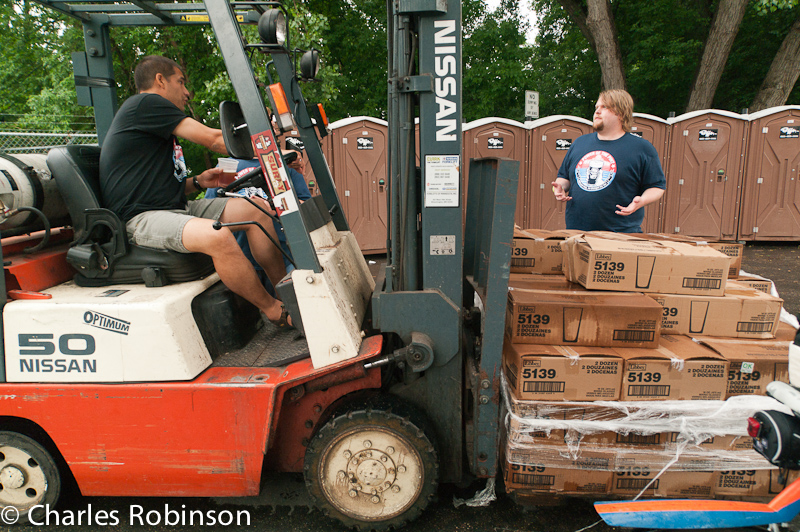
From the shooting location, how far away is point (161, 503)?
2.92 meters

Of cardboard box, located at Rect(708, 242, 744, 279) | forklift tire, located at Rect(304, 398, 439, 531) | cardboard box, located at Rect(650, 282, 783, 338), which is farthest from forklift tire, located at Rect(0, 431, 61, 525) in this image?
cardboard box, located at Rect(708, 242, 744, 279)

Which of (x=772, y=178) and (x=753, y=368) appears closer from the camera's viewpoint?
(x=753, y=368)

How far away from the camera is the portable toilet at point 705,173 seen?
9.59 metres

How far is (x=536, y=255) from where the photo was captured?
324 cm

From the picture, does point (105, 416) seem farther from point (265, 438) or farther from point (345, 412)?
point (345, 412)

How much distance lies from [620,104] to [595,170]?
0.47m

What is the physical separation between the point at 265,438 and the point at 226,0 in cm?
199

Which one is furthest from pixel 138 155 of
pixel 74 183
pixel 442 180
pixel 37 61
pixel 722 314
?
pixel 37 61

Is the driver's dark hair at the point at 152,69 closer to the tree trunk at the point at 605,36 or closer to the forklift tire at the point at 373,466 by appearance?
the forklift tire at the point at 373,466

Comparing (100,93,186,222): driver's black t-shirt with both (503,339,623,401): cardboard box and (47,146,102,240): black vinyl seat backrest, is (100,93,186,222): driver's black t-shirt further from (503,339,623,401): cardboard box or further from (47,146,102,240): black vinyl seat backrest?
(503,339,623,401): cardboard box

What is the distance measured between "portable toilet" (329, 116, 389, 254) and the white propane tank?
618 cm

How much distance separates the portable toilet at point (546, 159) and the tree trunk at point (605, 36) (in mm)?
4069

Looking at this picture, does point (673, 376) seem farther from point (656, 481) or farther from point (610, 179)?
point (610, 179)

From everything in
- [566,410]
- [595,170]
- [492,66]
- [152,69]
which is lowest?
[566,410]
